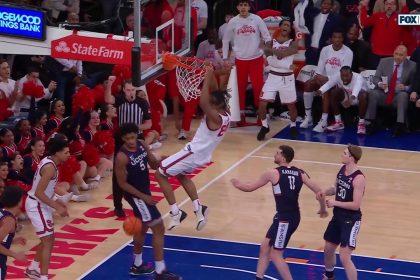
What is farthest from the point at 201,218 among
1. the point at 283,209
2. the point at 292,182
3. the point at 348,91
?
the point at 348,91

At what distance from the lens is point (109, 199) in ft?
48.7

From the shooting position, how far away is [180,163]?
42.2ft

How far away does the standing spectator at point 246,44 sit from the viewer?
58.5 feet

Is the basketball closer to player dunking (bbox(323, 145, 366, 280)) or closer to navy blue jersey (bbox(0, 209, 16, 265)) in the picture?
navy blue jersey (bbox(0, 209, 16, 265))

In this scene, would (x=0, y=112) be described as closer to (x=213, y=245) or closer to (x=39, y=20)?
(x=39, y=20)

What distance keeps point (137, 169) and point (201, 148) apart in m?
1.00

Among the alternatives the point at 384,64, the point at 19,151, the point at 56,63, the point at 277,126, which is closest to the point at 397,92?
the point at 384,64

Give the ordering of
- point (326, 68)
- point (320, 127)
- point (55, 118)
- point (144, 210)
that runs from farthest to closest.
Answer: point (320, 127) < point (326, 68) < point (55, 118) < point (144, 210)

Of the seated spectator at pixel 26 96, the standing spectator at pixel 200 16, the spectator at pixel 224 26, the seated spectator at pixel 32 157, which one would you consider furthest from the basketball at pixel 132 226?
the standing spectator at pixel 200 16

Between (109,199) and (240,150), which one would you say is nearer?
(109,199)

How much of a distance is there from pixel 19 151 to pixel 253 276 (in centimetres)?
373

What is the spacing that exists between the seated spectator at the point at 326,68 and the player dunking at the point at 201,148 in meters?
5.35

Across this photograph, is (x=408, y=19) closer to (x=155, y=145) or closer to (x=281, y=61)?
(x=281, y=61)

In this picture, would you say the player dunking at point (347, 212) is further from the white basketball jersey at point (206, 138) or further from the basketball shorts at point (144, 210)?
the basketball shorts at point (144, 210)
